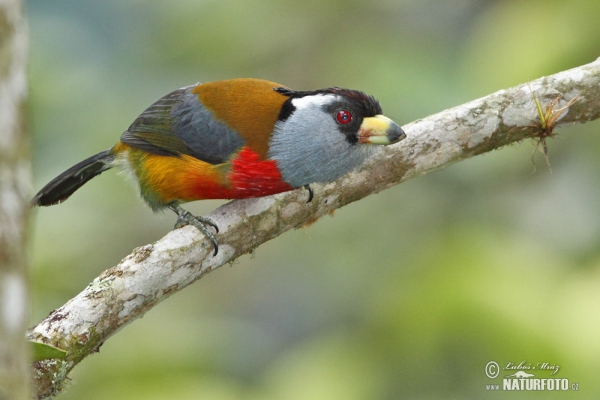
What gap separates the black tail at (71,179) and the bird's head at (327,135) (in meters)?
1.18

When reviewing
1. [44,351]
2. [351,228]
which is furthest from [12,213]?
[351,228]

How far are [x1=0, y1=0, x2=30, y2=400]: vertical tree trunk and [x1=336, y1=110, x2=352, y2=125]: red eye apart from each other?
221 centimetres

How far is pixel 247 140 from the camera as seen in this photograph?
3361mm

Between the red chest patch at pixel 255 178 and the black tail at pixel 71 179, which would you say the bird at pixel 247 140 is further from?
the black tail at pixel 71 179

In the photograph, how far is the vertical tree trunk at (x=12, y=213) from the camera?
1053 millimetres

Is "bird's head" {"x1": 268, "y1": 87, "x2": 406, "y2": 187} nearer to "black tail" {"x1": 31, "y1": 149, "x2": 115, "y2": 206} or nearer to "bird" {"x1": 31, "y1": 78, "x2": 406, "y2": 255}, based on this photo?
"bird" {"x1": 31, "y1": 78, "x2": 406, "y2": 255}

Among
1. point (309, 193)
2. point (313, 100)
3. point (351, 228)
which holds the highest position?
point (351, 228)

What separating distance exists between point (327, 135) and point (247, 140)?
1.22 feet

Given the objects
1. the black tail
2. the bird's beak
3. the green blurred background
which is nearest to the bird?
the bird's beak

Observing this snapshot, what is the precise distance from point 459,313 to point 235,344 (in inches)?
62.5

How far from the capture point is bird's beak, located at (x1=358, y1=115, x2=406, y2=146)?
10.2 feet

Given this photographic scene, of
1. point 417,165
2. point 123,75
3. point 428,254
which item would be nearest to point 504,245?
point 428,254

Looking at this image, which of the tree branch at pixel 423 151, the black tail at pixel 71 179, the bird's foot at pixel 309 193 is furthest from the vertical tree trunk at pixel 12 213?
the black tail at pixel 71 179

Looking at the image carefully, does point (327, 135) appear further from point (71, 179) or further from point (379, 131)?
point (71, 179)
